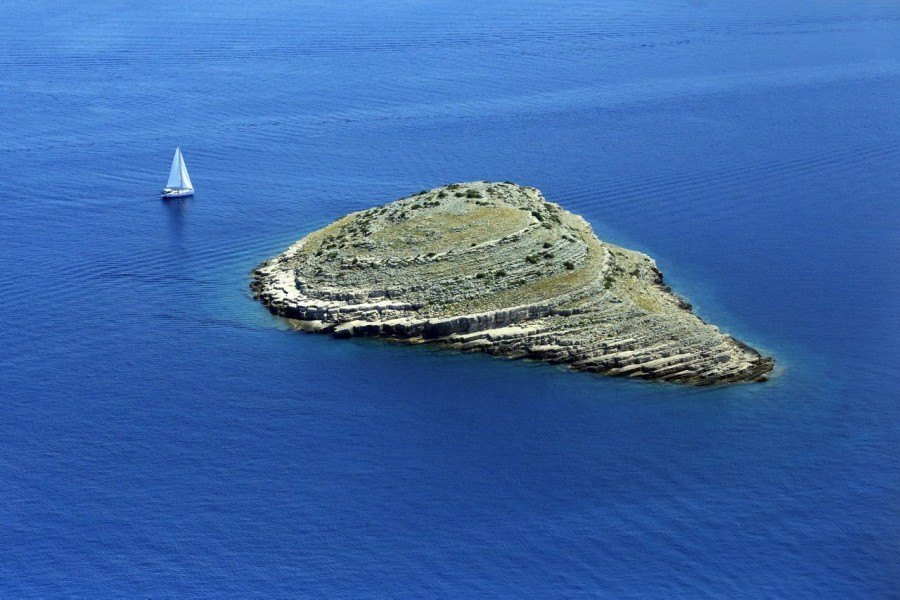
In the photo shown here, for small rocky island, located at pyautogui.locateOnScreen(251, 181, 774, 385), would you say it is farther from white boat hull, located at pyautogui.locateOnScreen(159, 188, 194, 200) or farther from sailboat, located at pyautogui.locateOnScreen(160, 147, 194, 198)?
sailboat, located at pyautogui.locateOnScreen(160, 147, 194, 198)

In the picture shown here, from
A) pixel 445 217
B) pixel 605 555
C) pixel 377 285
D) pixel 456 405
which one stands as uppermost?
pixel 445 217

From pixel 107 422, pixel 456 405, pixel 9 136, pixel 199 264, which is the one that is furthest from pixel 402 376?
pixel 9 136

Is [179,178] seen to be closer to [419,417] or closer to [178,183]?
[178,183]

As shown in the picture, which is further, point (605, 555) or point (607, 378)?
point (607, 378)

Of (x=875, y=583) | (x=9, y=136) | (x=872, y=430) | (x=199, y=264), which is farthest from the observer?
(x=9, y=136)

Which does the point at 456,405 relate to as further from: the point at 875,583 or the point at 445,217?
the point at 875,583

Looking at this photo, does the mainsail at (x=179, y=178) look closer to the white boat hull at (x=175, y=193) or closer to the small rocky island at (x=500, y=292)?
the white boat hull at (x=175, y=193)
